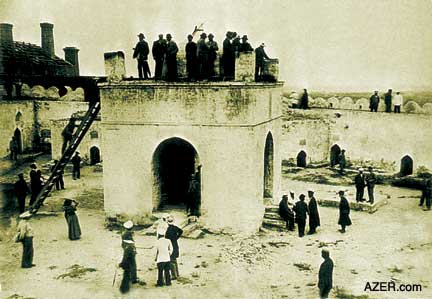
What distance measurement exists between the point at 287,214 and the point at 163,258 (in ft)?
16.8

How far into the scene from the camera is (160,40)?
13922 mm

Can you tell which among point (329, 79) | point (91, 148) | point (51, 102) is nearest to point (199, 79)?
point (91, 148)

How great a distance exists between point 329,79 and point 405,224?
14.4 metres

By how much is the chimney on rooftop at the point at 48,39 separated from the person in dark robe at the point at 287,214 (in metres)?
24.6

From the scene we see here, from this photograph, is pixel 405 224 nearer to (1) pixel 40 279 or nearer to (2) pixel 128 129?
(2) pixel 128 129

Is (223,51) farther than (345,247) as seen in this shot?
Yes

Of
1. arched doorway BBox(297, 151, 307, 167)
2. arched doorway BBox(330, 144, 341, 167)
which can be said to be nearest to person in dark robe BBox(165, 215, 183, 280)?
arched doorway BBox(297, 151, 307, 167)

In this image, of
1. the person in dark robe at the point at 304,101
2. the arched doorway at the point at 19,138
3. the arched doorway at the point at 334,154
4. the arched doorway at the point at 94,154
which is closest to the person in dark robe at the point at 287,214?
the arched doorway at the point at 334,154

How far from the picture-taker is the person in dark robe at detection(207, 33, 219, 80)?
13594 mm

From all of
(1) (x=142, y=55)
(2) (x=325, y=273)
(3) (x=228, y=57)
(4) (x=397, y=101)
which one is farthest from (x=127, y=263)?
(4) (x=397, y=101)

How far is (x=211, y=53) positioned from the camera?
13695mm

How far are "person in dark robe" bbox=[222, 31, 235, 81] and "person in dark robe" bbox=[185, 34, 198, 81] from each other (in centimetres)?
104

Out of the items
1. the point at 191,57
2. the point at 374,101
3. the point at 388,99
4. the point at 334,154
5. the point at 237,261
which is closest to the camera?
the point at 237,261

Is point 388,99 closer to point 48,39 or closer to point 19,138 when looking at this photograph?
point 19,138
